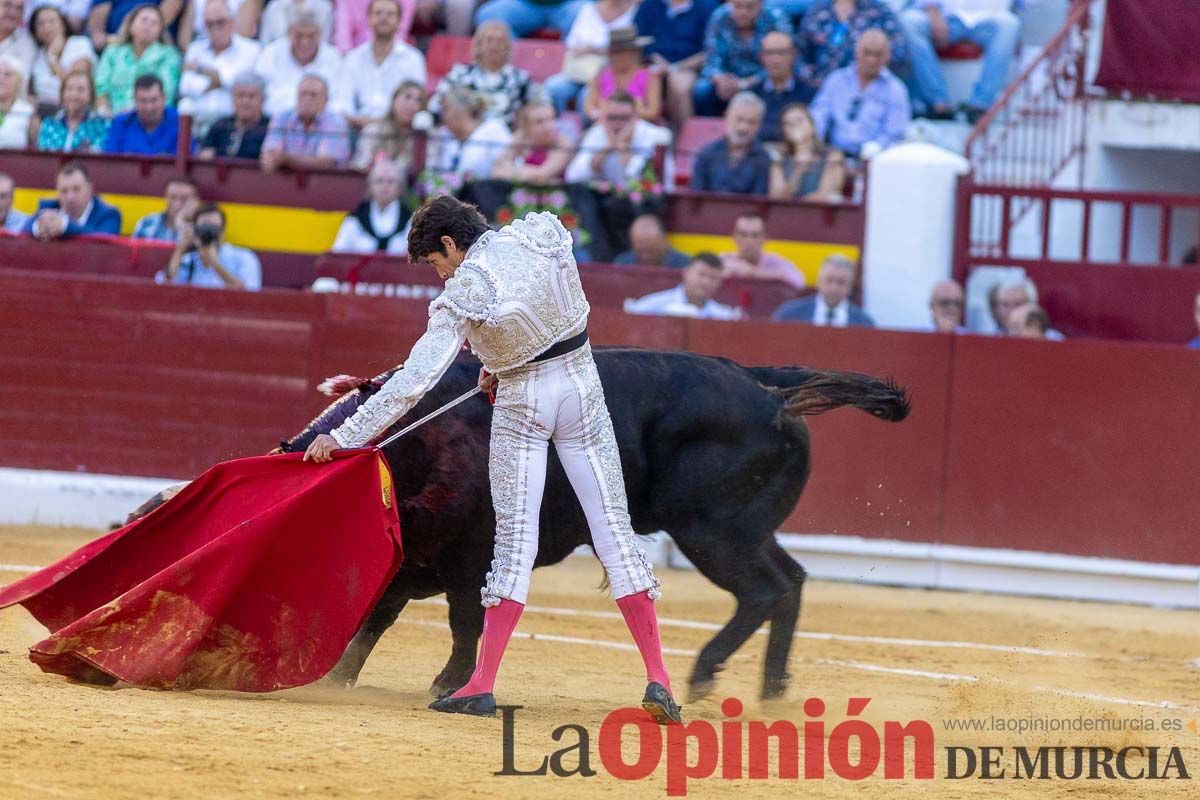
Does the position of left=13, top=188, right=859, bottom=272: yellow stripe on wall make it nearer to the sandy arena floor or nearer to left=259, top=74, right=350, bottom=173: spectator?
left=259, top=74, right=350, bottom=173: spectator

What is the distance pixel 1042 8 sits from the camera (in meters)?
11.7

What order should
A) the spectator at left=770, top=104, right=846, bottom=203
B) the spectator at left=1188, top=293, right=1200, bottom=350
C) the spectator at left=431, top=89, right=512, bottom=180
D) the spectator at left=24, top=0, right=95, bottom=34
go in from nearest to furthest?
the spectator at left=1188, top=293, right=1200, bottom=350
the spectator at left=770, top=104, right=846, bottom=203
the spectator at left=431, top=89, right=512, bottom=180
the spectator at left=24, top=0, right=95, bottom=34

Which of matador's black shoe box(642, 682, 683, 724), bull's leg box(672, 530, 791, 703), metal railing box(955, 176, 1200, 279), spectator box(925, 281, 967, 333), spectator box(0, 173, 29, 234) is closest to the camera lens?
matador's black shoe box(642, 682, 683, 724)

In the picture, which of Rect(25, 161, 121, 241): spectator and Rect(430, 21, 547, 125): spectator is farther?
Rect(430, 21, 547, 125): spectator

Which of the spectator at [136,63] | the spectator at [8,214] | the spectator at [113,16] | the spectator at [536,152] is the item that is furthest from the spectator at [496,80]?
the spectator at [8,214]

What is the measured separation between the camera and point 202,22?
37.2 feet

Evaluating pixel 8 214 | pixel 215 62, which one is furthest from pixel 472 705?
pixel 215 62

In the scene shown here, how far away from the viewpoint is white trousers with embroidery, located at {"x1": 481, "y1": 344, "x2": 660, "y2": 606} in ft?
15.7

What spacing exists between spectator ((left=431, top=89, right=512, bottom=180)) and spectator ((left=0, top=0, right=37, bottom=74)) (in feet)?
10.4

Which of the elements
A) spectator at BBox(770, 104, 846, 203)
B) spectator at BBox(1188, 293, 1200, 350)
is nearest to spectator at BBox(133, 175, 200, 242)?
spectator at BBox(770, 104, 846, 203)

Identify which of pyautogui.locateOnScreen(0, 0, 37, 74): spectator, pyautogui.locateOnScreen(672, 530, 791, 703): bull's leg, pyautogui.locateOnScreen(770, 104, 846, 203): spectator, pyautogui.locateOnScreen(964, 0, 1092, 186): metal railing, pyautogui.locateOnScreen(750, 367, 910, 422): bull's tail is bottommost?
pyautogui.locateOnScreen(672, 530, 791, 703): bull's leg

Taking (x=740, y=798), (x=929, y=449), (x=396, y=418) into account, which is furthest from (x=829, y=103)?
(x=740, y=798)

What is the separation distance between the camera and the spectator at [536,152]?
377 inches

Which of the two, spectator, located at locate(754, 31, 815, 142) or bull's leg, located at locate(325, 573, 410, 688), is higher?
spectator, located at locate(754, 31, 815, 142)
